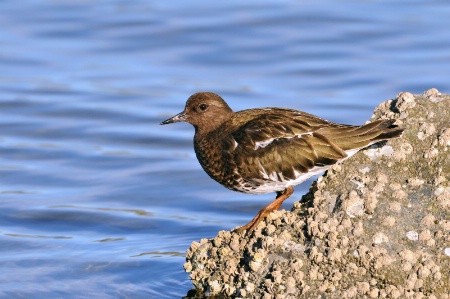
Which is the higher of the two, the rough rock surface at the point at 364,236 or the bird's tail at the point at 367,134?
the bird's tail at the point at 367,134

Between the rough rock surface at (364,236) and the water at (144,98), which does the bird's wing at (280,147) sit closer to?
the rough rock surface at (364,236)

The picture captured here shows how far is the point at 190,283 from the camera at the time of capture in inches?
254

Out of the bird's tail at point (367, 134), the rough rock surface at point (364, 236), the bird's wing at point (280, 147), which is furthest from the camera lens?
the bird's wing at point (280, 147)

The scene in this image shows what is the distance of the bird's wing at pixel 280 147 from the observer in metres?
5.91

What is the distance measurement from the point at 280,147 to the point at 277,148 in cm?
2

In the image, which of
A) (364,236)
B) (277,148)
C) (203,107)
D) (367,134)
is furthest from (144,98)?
(364,236)

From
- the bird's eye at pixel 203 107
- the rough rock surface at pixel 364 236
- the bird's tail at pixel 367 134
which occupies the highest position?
the bird's eye at pixel 203 107

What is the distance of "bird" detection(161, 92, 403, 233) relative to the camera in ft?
18.9

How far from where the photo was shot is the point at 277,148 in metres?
5.97

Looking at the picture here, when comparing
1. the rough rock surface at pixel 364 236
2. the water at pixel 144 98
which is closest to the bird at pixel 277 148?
the rough rock surface at pixel 364 236

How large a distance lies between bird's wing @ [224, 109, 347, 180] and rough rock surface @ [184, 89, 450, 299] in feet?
0.67

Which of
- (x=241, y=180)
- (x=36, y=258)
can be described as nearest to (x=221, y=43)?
(x=36, y=258)

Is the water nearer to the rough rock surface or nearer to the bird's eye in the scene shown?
the rough rock surface

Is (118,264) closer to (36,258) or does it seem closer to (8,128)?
(36,258)
